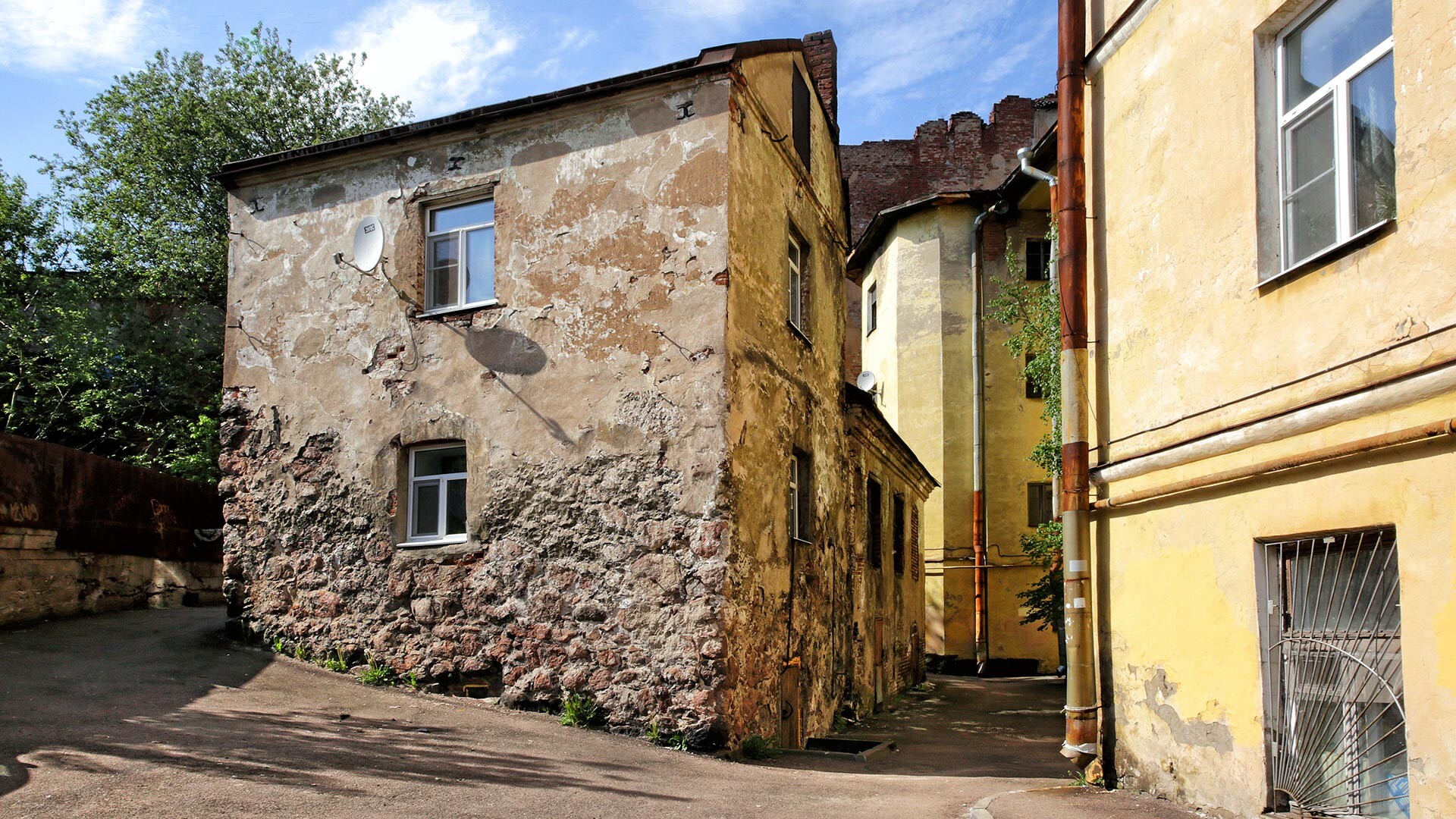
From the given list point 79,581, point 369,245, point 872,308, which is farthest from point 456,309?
point 872,308

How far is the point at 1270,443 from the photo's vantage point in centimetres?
620

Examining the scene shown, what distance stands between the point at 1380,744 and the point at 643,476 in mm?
6235

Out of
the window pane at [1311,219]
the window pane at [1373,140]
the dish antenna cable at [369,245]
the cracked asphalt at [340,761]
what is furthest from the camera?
the dish antenna cable at [369,245]

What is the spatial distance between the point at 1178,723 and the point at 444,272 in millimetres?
8376

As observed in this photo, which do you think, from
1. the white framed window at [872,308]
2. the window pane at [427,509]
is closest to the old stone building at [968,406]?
the white framed window at [872,308]

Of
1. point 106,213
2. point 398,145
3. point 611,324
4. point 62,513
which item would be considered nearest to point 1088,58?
point 611,324

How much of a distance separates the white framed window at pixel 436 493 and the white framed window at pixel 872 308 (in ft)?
57.5

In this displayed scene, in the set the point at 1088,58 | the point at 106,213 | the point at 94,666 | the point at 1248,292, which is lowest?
the point at 94,666

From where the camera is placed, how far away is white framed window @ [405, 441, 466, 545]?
11.1 meters

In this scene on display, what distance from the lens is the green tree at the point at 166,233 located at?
22062 mm

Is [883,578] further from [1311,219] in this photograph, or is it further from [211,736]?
[1311,219]

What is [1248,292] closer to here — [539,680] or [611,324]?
[611,324]

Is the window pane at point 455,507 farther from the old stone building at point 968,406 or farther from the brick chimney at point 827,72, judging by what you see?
the old stone building at point 968,406

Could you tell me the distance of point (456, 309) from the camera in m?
11.3
